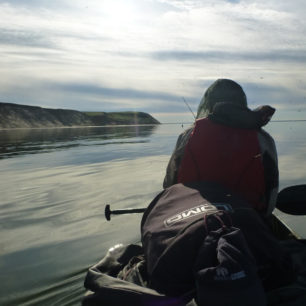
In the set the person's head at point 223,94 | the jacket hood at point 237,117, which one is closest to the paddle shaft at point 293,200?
the jacket hood at point 237,117

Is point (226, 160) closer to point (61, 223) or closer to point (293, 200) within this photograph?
point (293, 200)

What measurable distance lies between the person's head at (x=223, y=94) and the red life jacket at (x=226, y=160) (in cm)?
78

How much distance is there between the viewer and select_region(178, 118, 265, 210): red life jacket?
3.78 m

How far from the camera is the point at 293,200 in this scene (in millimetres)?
4449

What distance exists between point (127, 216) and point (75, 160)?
43.6 feet

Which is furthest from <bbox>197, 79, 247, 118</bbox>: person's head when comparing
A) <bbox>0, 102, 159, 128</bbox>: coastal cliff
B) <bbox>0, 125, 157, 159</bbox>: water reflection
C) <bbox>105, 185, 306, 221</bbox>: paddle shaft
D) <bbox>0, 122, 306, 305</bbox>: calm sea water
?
<bbox>0, 102, 159, 128</bbox>: coastal cliff

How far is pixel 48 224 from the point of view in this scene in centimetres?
828

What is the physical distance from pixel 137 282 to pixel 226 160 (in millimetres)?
1680

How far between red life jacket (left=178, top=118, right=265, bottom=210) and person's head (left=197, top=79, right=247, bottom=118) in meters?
0.78

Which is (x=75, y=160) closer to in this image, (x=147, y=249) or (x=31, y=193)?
(x=31, y=193)

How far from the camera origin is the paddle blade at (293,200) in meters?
4.41

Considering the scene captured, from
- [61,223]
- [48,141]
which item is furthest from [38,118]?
[61,223]

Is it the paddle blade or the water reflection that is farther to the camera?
the water reflection

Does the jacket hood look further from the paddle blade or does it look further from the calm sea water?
the calm sea water
